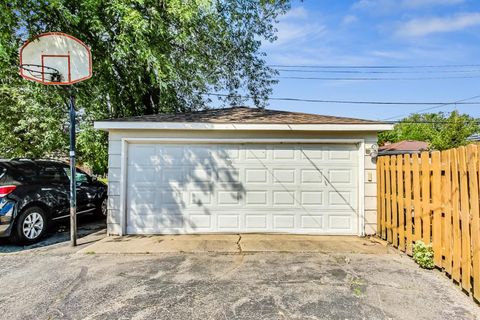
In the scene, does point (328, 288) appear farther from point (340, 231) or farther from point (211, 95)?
point (211, 95)

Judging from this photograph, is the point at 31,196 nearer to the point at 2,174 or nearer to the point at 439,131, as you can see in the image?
the point at 2,174

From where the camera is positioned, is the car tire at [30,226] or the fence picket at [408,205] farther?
the car tire at [30,226]

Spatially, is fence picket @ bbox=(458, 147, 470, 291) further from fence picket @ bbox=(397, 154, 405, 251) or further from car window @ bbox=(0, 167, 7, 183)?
car window @ bbox=(0, 167, 7, 183)

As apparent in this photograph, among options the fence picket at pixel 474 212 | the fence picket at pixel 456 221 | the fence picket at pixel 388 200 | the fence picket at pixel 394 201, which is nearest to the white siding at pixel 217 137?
the fence picket at pixel 388 200

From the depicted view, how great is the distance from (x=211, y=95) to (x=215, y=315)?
10.1 meters

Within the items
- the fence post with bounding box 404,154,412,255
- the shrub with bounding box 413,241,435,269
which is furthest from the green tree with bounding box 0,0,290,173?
the shrub with bounding box 413,241,435,269

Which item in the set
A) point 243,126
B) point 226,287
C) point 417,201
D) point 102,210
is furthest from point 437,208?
point 102,210

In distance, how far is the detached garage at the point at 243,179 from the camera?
6.57m

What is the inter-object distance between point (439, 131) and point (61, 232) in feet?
135

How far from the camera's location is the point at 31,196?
589cm

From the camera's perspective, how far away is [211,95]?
40.3 ft

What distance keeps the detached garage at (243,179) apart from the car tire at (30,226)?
1.51 meters

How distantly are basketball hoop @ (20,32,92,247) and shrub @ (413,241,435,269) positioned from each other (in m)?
6.67

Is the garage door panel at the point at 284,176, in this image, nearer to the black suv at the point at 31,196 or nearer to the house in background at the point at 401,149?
the house in background at the point at 401,149
